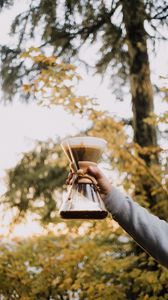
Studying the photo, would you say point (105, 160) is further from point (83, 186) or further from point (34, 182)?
point (83, 186)

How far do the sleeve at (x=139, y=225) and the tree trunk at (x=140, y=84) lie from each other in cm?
392

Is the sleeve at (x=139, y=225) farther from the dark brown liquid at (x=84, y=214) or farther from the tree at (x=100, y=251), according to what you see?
the tree at (x=100, y=251)

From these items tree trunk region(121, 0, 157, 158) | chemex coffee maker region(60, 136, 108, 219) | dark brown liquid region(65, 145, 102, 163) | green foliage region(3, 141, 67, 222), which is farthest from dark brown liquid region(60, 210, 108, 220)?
green foliage region(3, 141, 67, 222)

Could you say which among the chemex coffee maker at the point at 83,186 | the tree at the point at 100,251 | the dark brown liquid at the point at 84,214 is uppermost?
the chemex coffee maker at the point at 83,186

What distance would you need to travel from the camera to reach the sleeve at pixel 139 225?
5.01 ft

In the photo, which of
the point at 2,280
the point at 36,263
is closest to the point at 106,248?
the point at 36,263

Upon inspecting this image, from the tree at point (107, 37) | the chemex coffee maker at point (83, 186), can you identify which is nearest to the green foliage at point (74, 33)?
the tree at point (107, 37)

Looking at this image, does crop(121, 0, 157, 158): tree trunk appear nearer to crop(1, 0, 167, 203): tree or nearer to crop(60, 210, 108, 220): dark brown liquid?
crop(1, 0, 167, 203): tree

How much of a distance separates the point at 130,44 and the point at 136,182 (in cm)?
199

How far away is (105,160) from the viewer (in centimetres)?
509

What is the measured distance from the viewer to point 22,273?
3969mm

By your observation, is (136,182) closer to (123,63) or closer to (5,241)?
(5,241)

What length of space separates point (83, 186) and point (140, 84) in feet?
13.7

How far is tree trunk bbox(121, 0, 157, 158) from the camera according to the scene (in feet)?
18.1
